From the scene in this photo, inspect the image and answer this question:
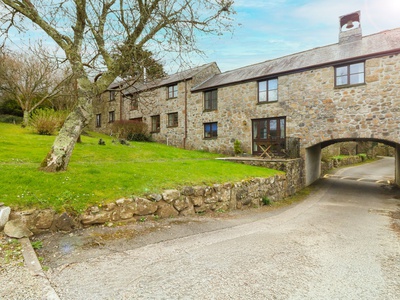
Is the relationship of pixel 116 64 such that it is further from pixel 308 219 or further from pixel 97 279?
pixel 308 219

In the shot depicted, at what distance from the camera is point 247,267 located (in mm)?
3988

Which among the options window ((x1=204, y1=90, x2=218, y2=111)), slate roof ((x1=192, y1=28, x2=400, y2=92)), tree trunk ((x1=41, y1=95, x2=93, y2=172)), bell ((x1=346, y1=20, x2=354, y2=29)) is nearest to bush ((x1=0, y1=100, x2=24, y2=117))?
window ((x1=204, y1=90, x2=218, y2=111))

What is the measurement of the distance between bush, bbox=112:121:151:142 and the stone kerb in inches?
621

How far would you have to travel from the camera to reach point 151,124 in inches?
990

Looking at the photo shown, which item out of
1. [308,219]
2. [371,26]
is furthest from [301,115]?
[308,219]

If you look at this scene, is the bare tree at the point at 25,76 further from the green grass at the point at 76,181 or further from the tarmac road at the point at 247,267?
the tarmac road at the point at 247,267

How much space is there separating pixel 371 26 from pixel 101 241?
1939 cm

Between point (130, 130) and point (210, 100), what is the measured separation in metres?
8.34

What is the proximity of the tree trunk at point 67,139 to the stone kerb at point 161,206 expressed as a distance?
2123mm

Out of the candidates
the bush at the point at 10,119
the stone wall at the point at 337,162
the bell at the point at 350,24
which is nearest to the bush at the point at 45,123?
the bush at the point at 10,119

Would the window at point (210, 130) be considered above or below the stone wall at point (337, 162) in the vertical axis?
above

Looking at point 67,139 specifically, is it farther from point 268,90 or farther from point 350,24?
point 350,24

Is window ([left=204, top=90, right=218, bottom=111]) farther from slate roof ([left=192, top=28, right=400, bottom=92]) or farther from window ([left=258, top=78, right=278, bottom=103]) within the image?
window ([left=258, top=78, right=278, bottom=103])

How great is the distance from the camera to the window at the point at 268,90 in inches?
663
